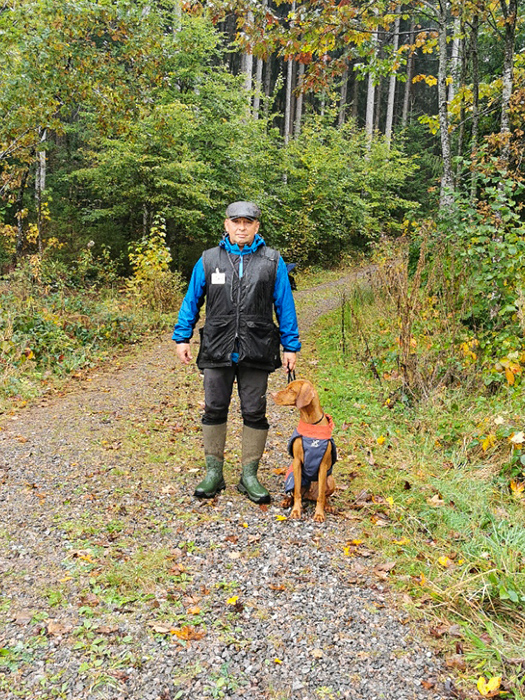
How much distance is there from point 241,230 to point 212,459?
179 centimetres

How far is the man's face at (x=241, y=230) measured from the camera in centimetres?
370

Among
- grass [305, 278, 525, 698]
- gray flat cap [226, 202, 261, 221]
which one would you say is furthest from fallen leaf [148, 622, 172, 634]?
gray flat cap [226, 202, 261, 221]

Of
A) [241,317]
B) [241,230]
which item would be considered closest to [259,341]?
[241,317]

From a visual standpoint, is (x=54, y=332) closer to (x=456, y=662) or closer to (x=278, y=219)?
(x=456, y=662)

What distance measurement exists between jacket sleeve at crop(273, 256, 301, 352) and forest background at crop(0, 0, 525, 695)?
1.62 meters

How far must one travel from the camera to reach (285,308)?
388cm

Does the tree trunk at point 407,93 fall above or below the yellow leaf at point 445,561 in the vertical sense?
above

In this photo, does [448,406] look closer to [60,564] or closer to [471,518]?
[471,518]

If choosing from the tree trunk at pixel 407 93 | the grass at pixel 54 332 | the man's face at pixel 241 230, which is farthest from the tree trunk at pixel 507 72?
the tree trunk at pixel 407 93

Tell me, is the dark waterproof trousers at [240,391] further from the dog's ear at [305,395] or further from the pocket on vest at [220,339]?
the dog's ear at [305,395]

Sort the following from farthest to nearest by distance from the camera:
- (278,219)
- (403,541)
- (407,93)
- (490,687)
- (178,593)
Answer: (407,93) → (278,219) → (403,541) → (178,593) → (490,687)

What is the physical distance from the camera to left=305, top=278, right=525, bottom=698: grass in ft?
8.74

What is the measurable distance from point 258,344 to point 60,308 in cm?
633

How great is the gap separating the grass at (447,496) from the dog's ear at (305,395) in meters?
1.01
